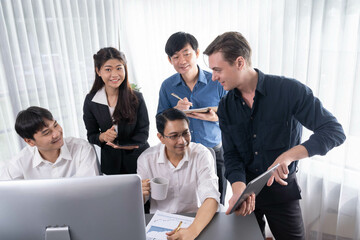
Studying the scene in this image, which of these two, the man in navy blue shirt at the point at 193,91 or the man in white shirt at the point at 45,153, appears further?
the man in navy blue shirt at the point at 193,91

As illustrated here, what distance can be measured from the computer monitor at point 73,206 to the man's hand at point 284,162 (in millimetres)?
632

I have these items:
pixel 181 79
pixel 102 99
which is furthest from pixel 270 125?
pixel 102 99

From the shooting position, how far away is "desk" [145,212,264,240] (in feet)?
4.03

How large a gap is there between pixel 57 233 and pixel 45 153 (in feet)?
3.23

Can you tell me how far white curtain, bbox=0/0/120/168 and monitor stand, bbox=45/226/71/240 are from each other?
1.93 meters

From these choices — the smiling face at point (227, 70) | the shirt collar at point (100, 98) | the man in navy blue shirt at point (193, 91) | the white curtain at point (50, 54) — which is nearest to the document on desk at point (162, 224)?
the smiling face at point (227, 70)

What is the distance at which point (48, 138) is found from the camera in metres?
1.65

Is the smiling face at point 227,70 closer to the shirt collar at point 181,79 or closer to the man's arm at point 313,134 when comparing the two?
the man's arm at point 313,134

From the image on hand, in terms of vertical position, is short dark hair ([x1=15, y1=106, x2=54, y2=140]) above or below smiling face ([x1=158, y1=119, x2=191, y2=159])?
above

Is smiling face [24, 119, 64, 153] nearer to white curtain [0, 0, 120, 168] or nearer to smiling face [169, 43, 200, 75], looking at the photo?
→ smiling face [169, 43, 200, 75]

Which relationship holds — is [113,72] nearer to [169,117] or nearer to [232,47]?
[169,117]

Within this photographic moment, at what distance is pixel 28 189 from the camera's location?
2.91 feet

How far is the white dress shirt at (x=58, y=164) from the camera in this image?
171 cm

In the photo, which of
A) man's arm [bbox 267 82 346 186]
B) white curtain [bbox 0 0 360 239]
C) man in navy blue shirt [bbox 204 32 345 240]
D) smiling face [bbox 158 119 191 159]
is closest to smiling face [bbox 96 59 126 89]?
smiling face [bbox 158 119 191 159]
